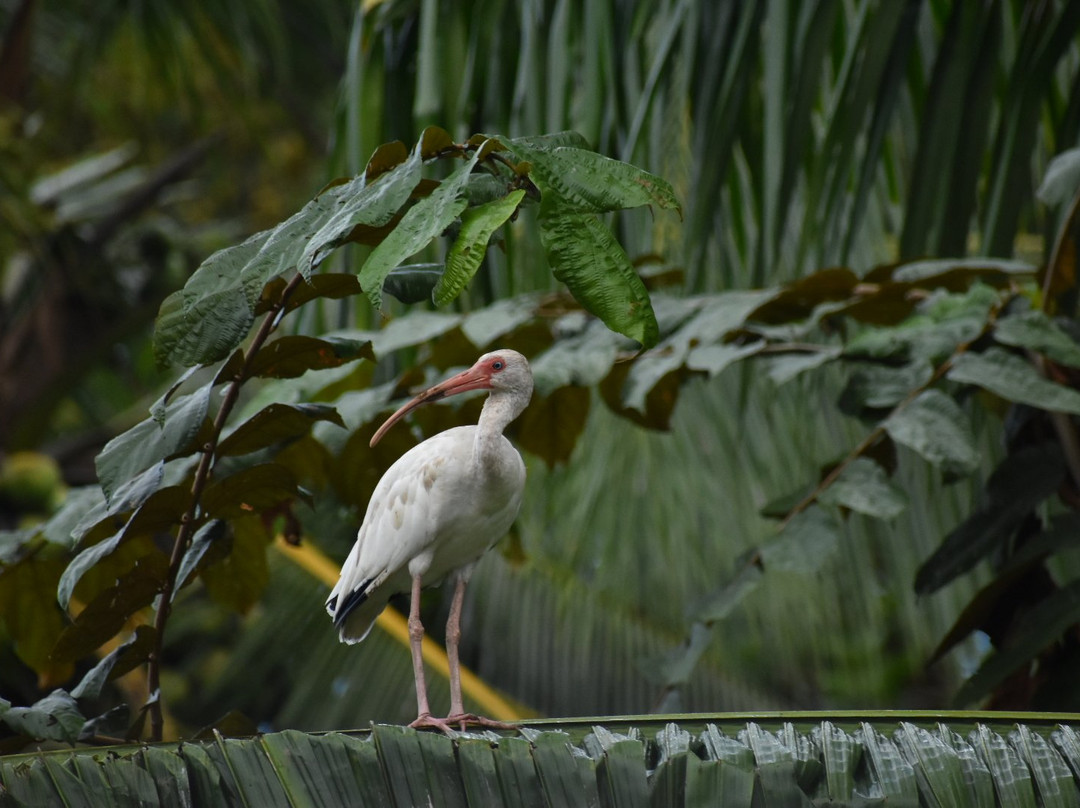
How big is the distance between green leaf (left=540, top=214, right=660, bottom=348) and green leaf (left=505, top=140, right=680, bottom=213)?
22 millimetres

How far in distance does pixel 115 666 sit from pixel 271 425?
49cm

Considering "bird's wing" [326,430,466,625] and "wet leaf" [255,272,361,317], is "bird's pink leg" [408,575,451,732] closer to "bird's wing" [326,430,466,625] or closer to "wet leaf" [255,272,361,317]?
"bird's wing" [326,430,466,625]

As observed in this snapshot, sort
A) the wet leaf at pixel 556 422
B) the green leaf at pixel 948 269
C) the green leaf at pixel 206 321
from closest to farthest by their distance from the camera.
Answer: the green leaf at pixel 206 321 → the wet leaf at pixel 556 422 → the green leaf at pixel 948 269

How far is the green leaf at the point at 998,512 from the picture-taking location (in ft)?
9.25

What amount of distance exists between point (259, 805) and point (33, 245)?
610cm

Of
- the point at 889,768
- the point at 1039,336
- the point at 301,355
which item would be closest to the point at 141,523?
the point at 301,355

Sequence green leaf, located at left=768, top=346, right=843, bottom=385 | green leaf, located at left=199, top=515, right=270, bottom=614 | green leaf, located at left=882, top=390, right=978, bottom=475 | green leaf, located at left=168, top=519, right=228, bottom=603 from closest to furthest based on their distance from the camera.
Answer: green leaf, located at left=168, top=519, right=228, bottom=603
green leaf, located at left=199, top=515, right=270, bottom=614
green leaf, located at left=882, top=390, right=978, bottom=475
green leaf, located at left=768, top=346, right=843, bottom=385

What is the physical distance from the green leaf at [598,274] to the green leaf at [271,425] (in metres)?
0.70

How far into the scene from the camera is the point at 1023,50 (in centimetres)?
328

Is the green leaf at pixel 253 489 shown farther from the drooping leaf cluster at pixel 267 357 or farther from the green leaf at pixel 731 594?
the green leaf at pixel 731 594

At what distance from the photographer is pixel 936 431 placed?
2607 millimetres

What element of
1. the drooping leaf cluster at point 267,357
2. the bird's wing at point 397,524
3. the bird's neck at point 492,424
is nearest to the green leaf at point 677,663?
the drooping leaf cluster at point 267,357

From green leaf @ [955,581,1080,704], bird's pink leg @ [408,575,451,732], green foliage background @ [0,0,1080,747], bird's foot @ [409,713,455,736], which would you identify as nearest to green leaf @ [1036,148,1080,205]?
green foliage background @ [0,0,1080,747]

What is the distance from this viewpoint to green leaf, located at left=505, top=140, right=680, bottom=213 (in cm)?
140
